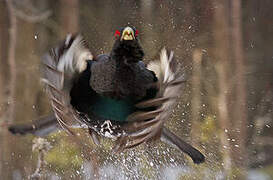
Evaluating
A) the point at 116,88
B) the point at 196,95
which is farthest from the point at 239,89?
the point at 116,88

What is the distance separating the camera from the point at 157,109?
1.30 metres

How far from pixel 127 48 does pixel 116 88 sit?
141 millimetres

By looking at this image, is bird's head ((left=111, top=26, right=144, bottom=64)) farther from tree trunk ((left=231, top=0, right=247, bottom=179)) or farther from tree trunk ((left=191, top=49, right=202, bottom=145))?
tree trunk ((left=231, top=0, right=247, bottom=179))

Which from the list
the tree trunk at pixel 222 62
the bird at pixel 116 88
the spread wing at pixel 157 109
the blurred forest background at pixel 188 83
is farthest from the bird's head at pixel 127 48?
the tree trunk at pixel 222 62

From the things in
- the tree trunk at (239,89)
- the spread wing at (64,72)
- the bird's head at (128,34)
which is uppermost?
the bird's head at (128,34)

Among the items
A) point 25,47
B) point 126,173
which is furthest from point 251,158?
point 25,47

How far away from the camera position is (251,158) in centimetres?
247

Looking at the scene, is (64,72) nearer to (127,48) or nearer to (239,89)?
(127,48)

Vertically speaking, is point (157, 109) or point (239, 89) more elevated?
point (157, 109)

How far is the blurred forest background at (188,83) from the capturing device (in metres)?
1.98

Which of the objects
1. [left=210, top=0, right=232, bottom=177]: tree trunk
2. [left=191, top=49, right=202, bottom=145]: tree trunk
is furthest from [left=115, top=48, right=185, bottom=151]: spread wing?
[left=210, top=0, right=232, bottom=177]: tree trunk

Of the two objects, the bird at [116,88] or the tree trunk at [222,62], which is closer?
the bird at [116,88]

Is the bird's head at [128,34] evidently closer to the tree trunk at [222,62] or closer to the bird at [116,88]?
the bird at [116,88]

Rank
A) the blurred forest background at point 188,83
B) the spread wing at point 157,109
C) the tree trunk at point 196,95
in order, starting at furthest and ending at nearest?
the tree trunk at point 196,95 → the blurred forest background at point 188,83 → the spread wing at point 157,109
